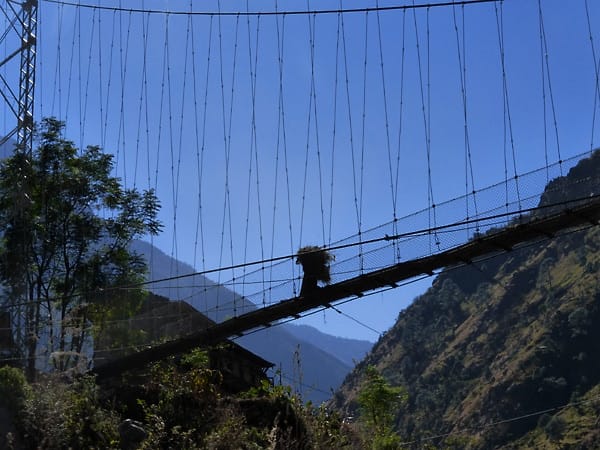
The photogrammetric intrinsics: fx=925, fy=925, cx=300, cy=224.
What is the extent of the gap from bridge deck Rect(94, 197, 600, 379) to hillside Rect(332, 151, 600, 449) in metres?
75.6

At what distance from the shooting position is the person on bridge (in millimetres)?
21625

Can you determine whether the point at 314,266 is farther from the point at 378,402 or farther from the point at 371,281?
the point at 378,402

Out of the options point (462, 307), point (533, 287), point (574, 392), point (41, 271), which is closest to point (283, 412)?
point (41, 271)

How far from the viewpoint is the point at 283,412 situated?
17.1m

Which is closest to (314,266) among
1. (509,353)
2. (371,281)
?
(371,281)

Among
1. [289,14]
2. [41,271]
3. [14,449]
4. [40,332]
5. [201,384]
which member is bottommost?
[14,449]

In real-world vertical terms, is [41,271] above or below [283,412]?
above

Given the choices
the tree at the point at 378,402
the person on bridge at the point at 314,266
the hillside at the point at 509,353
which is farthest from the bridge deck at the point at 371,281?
the hillside at the point at 509,353

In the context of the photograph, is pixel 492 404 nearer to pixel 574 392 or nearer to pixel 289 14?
pixel 574 392

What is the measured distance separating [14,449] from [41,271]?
18.9 m

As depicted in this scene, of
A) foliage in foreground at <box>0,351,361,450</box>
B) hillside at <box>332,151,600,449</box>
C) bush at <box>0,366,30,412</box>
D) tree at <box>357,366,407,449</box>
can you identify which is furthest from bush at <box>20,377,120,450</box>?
hillside at <box>332,151,600,449</box>

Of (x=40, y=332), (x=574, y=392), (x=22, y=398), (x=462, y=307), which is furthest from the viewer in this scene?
(x=462, y=307)

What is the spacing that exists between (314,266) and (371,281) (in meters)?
1.52

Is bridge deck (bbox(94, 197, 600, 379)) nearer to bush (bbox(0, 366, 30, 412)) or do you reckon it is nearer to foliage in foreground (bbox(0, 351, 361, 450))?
foliage in foreground (bbox(0, 351, 361, 450))
